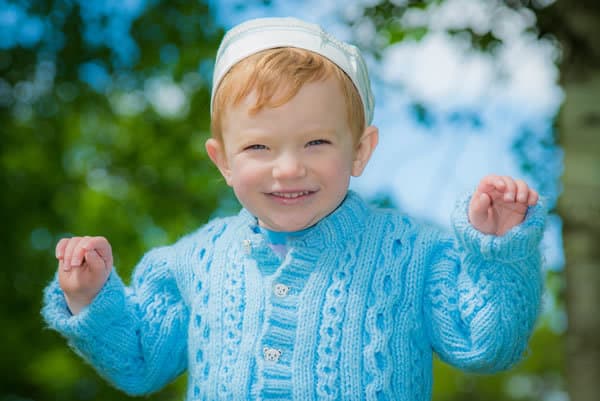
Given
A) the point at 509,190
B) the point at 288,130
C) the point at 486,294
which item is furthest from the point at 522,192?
the point at 288,130

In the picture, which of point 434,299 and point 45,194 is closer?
point 434,299

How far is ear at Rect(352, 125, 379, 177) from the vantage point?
1901 millimetres

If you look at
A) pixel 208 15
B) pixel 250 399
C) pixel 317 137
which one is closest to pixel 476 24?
pixel 208 15

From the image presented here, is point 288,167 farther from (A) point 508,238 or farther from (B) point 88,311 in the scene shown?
(B) point 88,311

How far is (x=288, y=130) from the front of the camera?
1712 millimetres

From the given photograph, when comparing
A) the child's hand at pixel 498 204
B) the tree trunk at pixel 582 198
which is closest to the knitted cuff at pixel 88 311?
the child's hand at pixel 498 204

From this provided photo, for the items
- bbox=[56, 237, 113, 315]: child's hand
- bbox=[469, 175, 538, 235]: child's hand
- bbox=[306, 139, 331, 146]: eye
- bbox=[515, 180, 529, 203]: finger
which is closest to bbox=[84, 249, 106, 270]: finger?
bbox=[56, 237, 113, 315]: child's hand

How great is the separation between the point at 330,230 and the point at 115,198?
590 cm

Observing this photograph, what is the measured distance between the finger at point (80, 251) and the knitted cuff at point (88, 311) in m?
0.10

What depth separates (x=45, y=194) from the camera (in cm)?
765

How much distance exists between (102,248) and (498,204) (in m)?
0.99

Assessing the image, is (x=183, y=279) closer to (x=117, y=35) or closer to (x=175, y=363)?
(x=175, y=363)

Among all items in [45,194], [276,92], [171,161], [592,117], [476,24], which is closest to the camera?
[276,92]

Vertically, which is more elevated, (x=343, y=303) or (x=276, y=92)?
(x=276, y=92)
